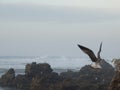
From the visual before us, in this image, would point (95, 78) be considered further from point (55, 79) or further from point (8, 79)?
point (8, 79)

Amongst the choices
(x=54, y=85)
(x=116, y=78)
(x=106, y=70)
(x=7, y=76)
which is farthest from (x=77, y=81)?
(x=116, y=78)

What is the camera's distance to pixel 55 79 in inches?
1510

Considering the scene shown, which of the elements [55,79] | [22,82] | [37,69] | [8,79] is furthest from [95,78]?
[8,79]

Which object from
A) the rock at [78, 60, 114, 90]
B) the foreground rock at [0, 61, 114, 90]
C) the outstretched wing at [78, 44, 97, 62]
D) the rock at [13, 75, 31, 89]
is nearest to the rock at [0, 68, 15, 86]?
the foreground rock at [0, 61, 114, 90]

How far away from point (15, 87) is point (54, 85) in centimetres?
474

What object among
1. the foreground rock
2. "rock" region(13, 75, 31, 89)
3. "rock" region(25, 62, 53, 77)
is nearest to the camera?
the foreground rock

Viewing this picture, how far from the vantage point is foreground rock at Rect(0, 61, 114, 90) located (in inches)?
1388

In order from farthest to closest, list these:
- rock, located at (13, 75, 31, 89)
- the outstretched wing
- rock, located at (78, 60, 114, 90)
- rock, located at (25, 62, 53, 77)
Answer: rock, located at (25, 62, 53, 77) < rock, located at (13, 75, 31, 89) < rock, located at (78, 60, 114, 90) < the outstretched wing

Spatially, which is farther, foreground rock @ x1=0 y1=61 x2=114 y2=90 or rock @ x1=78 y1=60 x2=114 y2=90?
foreground rock @ x1=0 y1=61 x2=114 y2=90

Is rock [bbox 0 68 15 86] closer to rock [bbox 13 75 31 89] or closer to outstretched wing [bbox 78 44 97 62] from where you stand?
rock [bbox 13 75 31 89]

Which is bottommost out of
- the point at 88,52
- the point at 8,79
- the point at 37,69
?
the point at 88,52

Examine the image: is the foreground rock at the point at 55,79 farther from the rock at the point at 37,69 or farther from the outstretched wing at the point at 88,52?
the outstretched wing at the point at 88,52

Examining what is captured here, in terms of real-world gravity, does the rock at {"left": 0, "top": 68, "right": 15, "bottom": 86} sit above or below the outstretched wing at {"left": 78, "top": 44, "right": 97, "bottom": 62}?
above

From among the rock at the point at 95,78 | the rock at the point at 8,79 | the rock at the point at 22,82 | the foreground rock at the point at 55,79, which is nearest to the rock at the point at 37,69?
the foreground rock at the point at 55,79
